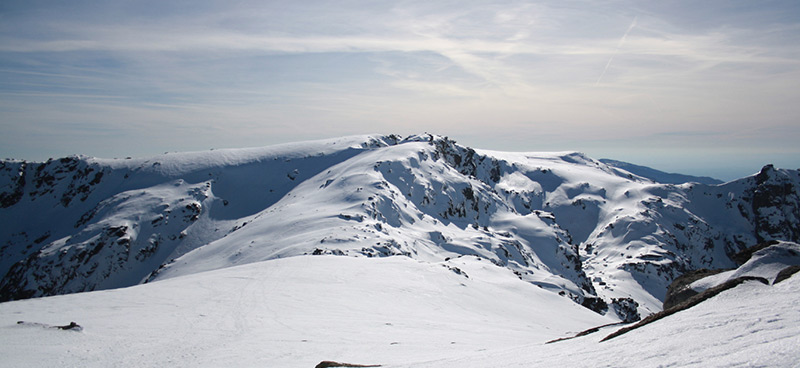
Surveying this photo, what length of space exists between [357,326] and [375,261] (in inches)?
636

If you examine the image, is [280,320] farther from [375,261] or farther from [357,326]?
[375,261]

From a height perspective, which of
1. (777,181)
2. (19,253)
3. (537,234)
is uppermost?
(777,181)

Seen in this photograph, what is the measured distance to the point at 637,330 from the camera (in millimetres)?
7188

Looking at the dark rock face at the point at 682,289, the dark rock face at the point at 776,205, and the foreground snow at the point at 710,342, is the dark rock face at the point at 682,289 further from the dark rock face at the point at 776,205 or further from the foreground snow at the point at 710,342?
the dark rock face at the point at 776,205

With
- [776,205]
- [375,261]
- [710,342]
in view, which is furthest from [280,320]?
[776,205]

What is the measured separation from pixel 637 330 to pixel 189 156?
125029 millimetres

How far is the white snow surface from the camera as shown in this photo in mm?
5801

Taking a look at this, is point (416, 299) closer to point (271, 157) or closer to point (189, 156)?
point (271, 157)

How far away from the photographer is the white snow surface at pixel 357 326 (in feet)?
19.0

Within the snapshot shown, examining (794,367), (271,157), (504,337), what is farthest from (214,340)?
(271,157)

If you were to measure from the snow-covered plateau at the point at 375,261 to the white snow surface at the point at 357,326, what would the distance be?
0.08m

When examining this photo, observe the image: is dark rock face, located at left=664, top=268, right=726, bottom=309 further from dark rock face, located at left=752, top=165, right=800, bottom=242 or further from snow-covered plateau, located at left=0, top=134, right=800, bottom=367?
dark rock face, located at left=752, top=165, right=800, bottom=242

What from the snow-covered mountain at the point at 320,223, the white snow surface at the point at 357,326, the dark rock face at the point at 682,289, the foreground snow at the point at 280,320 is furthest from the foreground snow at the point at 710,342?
the snow-covered mountain at the point at 320,223

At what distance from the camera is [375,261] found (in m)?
31.0
